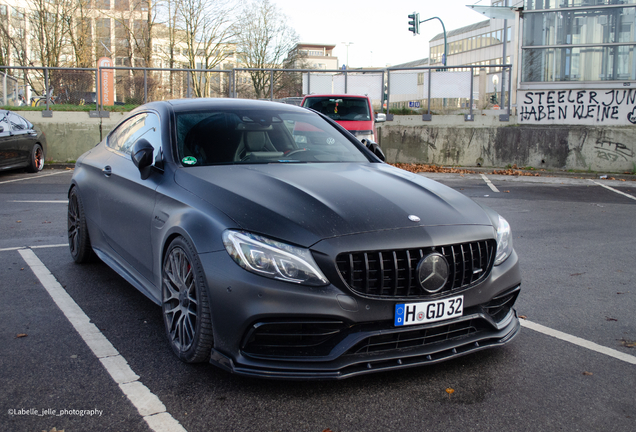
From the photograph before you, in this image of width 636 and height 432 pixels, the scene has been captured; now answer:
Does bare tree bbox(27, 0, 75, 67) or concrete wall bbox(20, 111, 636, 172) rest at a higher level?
bare tree bbox(27, 0, 75, 67)

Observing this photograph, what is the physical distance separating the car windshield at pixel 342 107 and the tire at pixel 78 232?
10401 mm

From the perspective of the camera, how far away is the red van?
1545 cm

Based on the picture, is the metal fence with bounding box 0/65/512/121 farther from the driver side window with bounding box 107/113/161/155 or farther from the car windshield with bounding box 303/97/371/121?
the driver side window with bounding box 107/113/161/155

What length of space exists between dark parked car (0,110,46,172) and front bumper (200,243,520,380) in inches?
446

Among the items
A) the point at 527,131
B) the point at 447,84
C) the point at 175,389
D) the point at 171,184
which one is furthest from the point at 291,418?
the point at 447,84

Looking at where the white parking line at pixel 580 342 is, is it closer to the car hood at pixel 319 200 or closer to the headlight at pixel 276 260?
the car hood at pixel 319 200

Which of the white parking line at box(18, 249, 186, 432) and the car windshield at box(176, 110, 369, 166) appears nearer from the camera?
the white parking line at box(18, 249, 186, 432)

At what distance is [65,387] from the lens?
3.09 meters

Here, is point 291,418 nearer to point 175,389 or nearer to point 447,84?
point 175,389

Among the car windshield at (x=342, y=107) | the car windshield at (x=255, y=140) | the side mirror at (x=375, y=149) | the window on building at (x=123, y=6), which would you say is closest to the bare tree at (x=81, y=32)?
the window on building at (x=123, y=6)

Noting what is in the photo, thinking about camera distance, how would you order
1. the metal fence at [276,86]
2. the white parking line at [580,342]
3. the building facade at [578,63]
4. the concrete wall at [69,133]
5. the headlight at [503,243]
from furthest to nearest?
the metal fence at [276,86] → the concrete wall at [69,133] → the building facade at [578,63] → the white parking line at [580,342] → the headlight at [503,243]

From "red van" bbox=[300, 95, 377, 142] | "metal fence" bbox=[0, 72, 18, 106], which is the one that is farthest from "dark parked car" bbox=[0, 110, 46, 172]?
"metal fence" bbox=[0, 72, 18, 106]

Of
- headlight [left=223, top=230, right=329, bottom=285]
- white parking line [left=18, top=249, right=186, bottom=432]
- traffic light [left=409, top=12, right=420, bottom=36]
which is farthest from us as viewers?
traffic light [left=409, top=12, right=420, bottom=36]

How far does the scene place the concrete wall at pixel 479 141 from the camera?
51.5 ft
